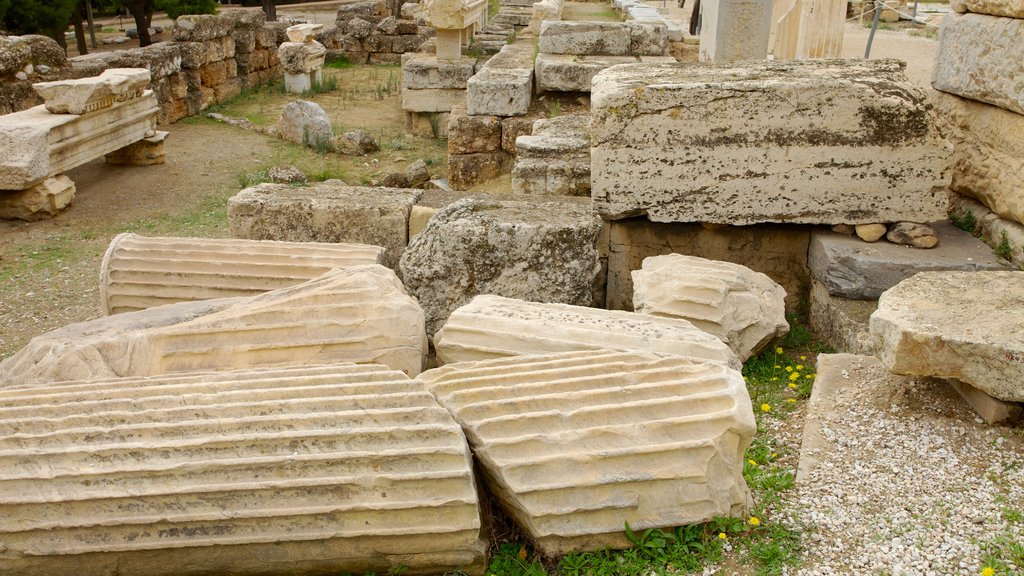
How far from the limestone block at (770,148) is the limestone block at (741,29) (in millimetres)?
1975

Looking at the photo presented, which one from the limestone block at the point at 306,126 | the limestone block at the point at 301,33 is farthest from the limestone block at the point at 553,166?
the limestone block at the point at 301,33

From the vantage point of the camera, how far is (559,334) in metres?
3.35

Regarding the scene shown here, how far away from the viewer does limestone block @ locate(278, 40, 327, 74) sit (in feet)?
43.5

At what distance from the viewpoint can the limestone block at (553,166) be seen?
5.10 meters

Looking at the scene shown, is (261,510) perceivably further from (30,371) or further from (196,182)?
(196,182)

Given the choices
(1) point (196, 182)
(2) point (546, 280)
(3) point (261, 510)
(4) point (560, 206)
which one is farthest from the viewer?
(1) point (196, 182)

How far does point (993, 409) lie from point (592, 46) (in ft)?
20.4

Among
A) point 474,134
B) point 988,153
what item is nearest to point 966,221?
point 988,153

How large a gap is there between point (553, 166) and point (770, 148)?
4.61 ft

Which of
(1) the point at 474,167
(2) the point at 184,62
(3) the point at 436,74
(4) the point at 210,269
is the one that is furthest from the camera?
(2) the point at 184,62

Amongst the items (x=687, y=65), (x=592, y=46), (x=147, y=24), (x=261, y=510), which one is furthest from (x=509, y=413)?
(x=147, y=24)

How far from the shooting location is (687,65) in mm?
4613

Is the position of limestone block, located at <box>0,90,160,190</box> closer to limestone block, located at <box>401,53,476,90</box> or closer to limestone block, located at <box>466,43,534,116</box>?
limestone block, located at <box>401,53,476,90</box>

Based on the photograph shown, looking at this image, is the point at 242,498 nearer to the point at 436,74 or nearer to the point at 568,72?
the point at 568,72
